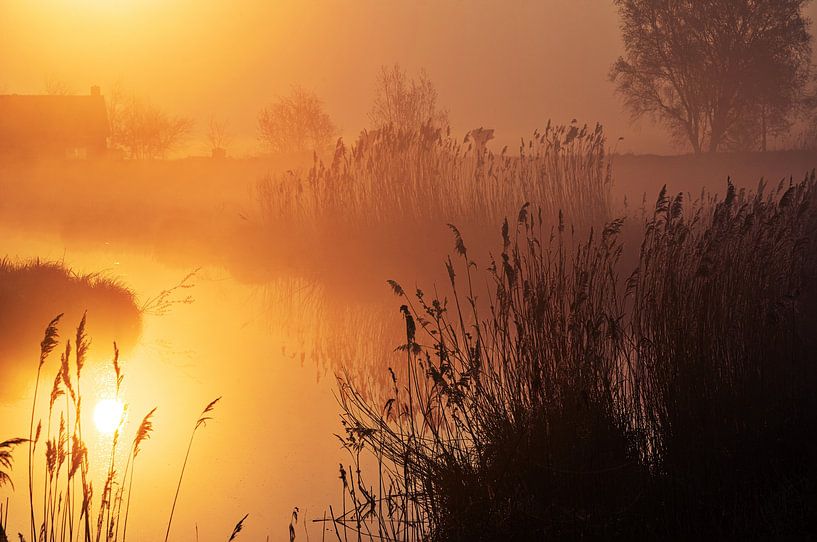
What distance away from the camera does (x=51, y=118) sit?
43.4m

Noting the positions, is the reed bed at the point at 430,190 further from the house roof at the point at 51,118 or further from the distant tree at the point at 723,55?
the house roof at the point at 51,118

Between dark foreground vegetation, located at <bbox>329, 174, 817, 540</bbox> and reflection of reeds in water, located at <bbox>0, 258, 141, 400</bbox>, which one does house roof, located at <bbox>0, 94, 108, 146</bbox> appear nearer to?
reflection of reeds in water, located at <bbox>0, 258, 141, 400</bbox>

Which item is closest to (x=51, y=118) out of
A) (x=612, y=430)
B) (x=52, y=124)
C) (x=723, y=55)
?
(x=52, y=124)

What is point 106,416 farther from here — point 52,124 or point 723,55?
point 52,124

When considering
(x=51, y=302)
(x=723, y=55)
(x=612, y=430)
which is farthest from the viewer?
(x=723, y=55)

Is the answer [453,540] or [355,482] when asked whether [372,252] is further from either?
[453,540]

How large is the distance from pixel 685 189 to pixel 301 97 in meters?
28.4

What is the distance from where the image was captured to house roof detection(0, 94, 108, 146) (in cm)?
4306

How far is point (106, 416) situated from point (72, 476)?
2.85 meters

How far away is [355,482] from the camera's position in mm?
4625

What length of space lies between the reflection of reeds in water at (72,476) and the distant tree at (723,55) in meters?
24.7

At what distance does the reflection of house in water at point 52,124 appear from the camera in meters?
43.0

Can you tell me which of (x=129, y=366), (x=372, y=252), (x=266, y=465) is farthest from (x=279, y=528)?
(x=372, y=252)

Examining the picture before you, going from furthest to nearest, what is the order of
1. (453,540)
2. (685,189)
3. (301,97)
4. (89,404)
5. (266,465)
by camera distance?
(301,97) < (685,189) < (89,404) < (266,465) < (453,540)
